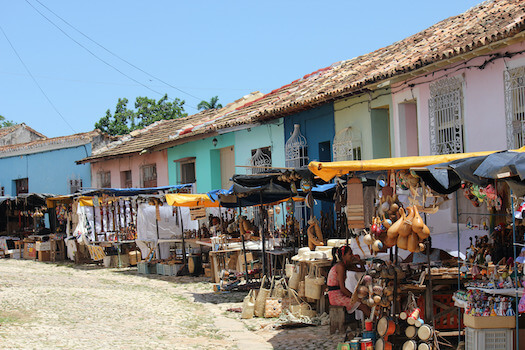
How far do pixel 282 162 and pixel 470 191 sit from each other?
31.1 ft

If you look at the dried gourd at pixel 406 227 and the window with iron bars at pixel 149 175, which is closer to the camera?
the dried gourd at pixel 406 227

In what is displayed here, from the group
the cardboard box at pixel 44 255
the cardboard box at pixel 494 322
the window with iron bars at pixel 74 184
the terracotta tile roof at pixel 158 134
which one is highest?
the terracotta tile roof at pixel 158 134

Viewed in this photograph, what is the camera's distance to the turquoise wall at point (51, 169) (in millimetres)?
27906

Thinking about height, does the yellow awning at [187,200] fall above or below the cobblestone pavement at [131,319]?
above

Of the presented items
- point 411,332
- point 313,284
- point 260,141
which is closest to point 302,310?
point 313,284

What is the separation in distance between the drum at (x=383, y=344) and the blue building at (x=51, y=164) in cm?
2210

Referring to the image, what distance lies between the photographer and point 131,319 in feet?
34.2

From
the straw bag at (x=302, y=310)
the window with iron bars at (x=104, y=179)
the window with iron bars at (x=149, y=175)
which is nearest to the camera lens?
the straw bag at (x=302, y=310)

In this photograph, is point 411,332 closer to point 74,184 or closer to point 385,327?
point 385,327

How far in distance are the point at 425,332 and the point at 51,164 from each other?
24713 millimetres

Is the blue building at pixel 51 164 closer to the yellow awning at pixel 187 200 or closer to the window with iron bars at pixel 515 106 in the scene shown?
the yellow awning at pixel 187 200

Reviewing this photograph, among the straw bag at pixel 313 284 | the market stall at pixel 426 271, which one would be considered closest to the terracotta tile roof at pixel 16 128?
the straw bag at pixel 313 284

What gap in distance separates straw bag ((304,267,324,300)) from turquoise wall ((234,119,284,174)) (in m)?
7.00

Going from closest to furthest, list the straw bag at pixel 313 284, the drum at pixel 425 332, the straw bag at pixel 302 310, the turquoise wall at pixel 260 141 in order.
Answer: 1. the drum at pixel 425 332
2. the straw bag at pixel 313 284
3. the straw bag at pixel 302 310
4. the turquoise wall at pixel 260 141
